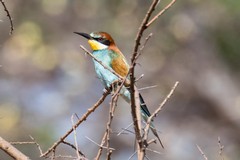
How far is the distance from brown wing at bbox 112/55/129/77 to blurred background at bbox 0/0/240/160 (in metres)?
4.14

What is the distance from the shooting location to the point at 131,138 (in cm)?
798

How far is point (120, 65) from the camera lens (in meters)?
3.63

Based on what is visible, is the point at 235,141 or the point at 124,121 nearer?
the point at 124,121

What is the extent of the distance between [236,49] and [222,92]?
58 cm

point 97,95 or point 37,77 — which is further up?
point 37,77

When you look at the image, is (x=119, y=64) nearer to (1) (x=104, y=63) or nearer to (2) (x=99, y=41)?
(1) (x=104, y=63)

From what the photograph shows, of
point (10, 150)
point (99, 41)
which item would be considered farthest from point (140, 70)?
point (10, 150)

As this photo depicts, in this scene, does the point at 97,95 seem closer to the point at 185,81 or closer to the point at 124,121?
the point at 124,121

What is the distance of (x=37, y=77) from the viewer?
27.9 feet

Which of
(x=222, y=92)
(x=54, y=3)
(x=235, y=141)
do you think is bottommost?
(x=235, y=141)

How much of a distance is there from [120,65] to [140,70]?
4249 mm

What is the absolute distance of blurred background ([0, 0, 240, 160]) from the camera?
8.04 metres

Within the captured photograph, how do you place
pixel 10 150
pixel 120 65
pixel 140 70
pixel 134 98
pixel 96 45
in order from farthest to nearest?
pixel 140 70 → pixel 96 45 → pixel 120 65 → pixel 10 150 → pixel 134 98

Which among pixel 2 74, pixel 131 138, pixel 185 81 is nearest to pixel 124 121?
pixel 131 138
